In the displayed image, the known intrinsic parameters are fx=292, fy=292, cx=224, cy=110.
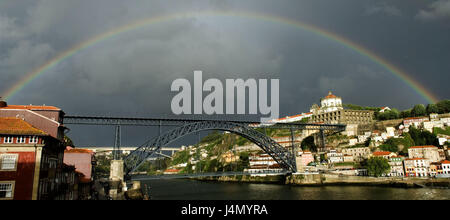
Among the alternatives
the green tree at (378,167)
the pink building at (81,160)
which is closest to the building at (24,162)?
the pink building at (81,160)

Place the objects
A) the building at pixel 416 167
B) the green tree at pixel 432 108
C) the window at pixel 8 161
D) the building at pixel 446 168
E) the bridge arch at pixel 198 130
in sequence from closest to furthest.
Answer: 1. the window at pixel 8 161
2. the bridge arch at pixel 198 130
3. the building at pixel 446 168
4. the building at pixel 416 167
5. the green tree at pixel 432 108

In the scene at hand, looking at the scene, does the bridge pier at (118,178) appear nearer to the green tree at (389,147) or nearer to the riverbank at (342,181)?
the riverbank at (342,181)

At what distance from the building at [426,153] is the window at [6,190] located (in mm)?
46253

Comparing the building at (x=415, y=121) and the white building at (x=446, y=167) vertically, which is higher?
the building at (x=415, y=121)

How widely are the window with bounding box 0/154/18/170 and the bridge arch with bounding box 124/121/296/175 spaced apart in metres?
18.8

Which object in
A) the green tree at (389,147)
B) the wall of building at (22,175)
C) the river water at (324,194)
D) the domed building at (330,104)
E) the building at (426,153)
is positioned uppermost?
the domed building at (330,104)

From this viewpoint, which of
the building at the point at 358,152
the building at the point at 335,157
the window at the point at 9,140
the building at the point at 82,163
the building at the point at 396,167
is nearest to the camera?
the window at the point at 9,140

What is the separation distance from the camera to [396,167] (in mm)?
41188

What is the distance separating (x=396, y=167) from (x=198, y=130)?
→ 92.9 ft

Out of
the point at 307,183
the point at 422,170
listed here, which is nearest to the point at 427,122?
the point at 422,170

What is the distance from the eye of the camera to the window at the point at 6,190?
39.6 feet

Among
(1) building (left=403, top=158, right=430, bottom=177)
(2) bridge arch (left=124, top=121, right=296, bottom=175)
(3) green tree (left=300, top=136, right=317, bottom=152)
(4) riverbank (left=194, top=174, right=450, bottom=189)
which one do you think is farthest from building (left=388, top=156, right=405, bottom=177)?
(3) green tree (left=300, top=136, right=317, bottom=152)

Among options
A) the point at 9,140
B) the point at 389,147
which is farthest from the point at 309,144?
the point at 9,140
